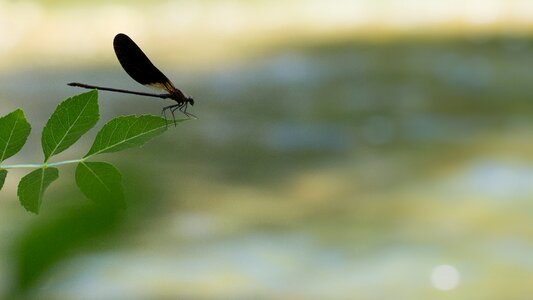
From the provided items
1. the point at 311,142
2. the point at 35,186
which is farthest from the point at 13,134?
the point at 311,142

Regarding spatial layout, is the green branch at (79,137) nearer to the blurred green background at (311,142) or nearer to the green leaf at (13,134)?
the green leaf at (13,134)

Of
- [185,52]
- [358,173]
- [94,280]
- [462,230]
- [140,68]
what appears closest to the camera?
[140,68]

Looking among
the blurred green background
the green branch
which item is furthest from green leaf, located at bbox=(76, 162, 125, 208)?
the blurred green background

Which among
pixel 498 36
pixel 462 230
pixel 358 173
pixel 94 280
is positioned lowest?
pixel 94 280

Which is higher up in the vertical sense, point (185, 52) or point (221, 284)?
point (185, 52)

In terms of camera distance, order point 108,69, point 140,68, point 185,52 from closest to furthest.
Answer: point 140,68 < point 108,69 < point 185,52

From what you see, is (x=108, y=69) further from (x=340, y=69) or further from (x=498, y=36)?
(x=498, y=36)

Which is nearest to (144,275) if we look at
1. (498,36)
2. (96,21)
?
(96,21)

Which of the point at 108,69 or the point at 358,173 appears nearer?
the point at 358,173
